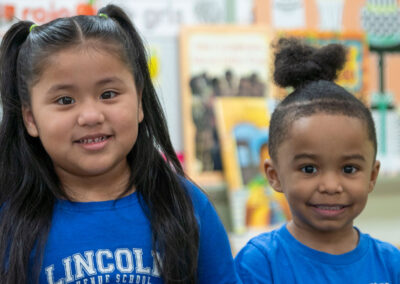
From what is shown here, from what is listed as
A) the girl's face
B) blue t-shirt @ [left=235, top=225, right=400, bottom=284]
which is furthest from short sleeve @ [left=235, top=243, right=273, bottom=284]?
the girl's face

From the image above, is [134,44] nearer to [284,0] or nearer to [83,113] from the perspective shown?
[83,113]

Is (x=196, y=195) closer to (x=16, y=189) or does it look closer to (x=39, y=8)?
(x=16, y=189)

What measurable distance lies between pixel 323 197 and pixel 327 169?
0.06 metres

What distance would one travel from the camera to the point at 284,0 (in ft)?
12.0

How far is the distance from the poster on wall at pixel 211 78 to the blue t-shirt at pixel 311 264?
2208 millimetres

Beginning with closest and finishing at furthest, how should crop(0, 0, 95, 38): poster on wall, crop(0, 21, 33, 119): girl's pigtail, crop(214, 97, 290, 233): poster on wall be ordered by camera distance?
crop(0, 21, 33, 119): girl's pigtail
crop(0, 0, 95, 38): poster on wall
crop(214, 97, 290, 233): poster on wall

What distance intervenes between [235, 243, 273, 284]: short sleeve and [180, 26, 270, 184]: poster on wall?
7.21 feet

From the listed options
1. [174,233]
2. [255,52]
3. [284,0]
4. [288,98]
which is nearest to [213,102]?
[255,52]

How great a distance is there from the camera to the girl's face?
0.95 meters

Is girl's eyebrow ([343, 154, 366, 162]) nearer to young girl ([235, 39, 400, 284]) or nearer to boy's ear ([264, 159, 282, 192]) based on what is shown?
young girl ([235, 39, 400, 284])

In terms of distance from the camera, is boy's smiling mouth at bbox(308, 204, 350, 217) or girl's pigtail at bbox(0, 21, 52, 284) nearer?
girl's pigtail at bbox(0, 21, 52, 284)

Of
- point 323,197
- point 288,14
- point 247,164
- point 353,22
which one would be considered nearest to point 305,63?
point 323,197

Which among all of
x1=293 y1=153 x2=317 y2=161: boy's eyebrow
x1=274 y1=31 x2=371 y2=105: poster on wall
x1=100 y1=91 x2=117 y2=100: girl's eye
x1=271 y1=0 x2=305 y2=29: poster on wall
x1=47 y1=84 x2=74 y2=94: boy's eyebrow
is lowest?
x1=293 y1=153 x2=317 y2=161: boy's eyebrow

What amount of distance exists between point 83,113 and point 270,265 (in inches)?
19.6
